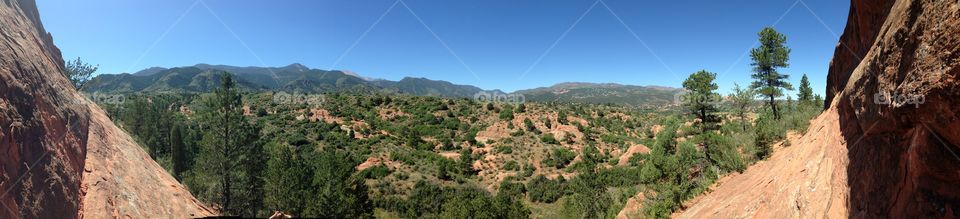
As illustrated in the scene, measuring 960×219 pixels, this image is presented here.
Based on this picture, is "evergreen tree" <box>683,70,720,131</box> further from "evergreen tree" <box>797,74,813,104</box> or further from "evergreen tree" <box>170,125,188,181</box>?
"evergreen tree" <box>170,125,188,181</box>

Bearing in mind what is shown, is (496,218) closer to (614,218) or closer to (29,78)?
(614,218)

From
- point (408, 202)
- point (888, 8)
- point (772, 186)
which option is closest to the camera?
point (888, 8)

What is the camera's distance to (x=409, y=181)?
3962 centimetres

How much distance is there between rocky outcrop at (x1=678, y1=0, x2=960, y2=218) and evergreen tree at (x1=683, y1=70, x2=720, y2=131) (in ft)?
61.6

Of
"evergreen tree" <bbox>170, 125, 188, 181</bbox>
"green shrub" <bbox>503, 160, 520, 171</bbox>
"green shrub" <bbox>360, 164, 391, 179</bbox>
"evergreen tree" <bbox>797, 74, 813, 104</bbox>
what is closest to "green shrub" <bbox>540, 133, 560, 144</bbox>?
"green shrub" <bbox>503, 160, 520, 171</bbox>

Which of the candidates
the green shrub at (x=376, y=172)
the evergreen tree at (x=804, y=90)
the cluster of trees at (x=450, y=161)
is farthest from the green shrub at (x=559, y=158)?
the evergreen tree at (x=804, y=90)

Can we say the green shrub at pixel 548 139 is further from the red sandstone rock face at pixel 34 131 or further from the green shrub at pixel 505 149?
the red sandstone rock face at pixel 34 131

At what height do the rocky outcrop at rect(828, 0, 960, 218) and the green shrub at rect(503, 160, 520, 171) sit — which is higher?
the rocky outcrop at rect(828, 0, 960, 218)

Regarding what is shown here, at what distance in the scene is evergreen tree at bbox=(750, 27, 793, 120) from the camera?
27734 mm

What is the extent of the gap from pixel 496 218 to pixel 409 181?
20170 mm

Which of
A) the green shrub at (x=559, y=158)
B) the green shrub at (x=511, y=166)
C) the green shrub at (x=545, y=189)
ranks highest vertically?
the green shrub at (x=559, y=158)

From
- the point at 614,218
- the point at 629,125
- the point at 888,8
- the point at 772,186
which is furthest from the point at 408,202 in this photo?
the point at 629,125

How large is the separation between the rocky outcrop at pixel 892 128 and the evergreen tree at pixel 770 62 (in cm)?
2268

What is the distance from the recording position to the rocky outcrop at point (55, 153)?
784cm
